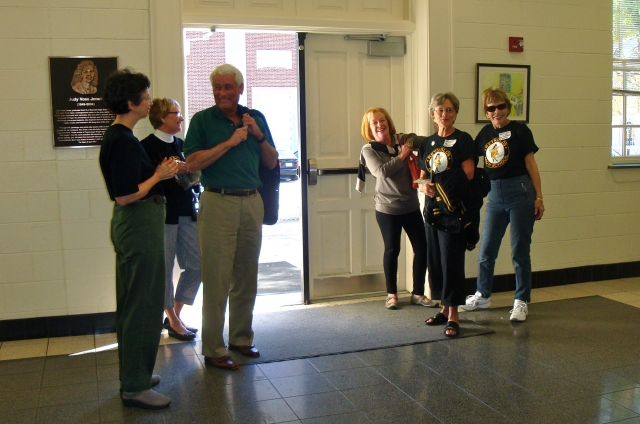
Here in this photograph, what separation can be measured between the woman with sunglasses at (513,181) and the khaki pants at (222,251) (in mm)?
1711

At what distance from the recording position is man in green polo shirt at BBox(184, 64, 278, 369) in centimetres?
339

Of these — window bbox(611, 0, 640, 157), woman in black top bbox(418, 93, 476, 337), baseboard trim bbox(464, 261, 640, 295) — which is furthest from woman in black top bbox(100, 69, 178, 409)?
window bbox(611, 0, 640, 157)

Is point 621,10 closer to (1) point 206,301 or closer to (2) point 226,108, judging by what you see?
(2) point 226,108

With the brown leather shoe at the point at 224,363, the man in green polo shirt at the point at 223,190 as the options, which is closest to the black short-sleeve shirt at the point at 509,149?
the man in green polo shirt at the point at 223,190

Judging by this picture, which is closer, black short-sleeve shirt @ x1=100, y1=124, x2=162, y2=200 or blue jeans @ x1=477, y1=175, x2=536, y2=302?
black short-sleeve shirt @ x1=100, y1=124, x2=162, y2=200

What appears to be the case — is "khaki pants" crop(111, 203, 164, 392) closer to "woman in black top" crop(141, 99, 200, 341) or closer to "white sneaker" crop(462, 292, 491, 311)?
"woman in black top" crop(141, 99, 200, 341)

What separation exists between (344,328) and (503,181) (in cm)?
146

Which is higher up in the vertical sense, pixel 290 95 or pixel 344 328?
pixel 290 95

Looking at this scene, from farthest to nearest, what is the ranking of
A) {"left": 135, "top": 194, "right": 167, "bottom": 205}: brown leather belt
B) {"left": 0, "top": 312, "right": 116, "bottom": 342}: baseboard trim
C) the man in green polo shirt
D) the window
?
the window, {"left": 0, "top": 312, "right": 116, "bottom": 342}: baseboard trim, the man in green polo shirt, {"left": 135, "top": 194, "right": 167, "bottom": 205}: brown leather belt

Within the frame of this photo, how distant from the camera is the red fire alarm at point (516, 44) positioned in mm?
5160

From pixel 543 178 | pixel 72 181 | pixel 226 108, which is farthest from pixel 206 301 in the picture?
pixel 543 178

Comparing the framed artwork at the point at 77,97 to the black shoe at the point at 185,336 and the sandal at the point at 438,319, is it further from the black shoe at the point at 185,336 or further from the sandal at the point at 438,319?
the sandal at the point at 438,319

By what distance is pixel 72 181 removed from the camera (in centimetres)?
420

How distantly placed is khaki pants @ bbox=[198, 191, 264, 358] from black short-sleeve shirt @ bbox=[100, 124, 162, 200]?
0.63 metres
